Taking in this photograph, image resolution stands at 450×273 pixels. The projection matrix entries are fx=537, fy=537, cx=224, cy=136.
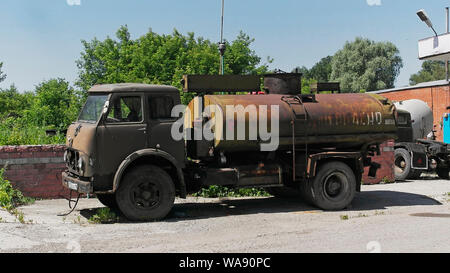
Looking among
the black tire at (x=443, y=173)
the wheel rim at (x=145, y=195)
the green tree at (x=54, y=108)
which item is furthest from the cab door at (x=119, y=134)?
the green tree at (x=54, y=108)

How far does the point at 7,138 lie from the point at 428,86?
27691 millimetres

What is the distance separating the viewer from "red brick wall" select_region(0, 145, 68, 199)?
485 inches

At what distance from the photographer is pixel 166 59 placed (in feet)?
140

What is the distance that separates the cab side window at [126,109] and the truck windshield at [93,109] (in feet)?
0.78

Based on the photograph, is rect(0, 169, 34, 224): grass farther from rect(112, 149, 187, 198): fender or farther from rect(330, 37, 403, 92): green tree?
rect(330, 37, 403, 92): green tree

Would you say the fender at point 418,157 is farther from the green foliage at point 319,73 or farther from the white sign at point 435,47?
the green foliage at point 319,73

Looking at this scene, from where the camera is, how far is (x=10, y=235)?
8.29m

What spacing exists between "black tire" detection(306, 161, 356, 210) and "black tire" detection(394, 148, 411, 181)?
23.2ft

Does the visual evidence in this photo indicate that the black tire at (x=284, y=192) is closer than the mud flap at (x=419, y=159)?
Yes

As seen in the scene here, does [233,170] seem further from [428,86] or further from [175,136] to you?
[428,86]

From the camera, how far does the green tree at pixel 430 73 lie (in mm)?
97688

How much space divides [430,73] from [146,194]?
4300 inches

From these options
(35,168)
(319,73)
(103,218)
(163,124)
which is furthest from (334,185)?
(319,73)

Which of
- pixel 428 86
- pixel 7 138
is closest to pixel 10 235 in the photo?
pixel 7 138
